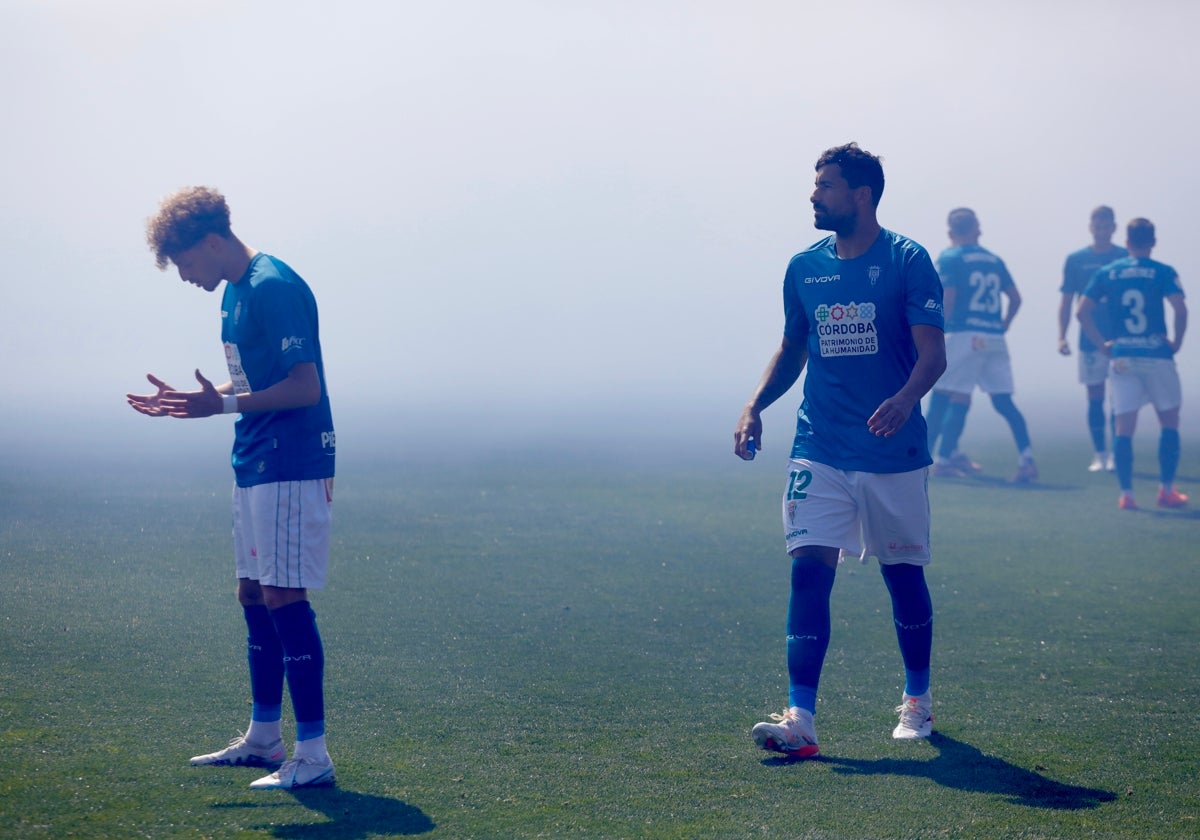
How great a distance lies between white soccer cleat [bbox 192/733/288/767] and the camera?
402cm

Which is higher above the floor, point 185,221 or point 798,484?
point 185,221

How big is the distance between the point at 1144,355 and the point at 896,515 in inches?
293

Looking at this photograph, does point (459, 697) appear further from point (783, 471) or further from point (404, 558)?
point (783, 471)

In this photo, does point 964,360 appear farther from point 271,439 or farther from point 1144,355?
point 271,439

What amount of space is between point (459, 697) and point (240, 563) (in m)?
1.24

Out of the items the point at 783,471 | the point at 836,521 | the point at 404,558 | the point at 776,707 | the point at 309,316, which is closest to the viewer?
the point at 309,316

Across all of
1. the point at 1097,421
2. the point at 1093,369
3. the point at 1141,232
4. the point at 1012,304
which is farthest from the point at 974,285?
the point at 1141,232

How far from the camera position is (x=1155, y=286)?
10.9m

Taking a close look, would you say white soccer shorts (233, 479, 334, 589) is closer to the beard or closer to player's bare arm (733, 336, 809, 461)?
player's bare arm (733, 336, 809, 461)

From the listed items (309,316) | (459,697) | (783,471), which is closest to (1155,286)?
(783,471)

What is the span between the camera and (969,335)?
42.9ft

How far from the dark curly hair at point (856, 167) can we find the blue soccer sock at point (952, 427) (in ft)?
27.7

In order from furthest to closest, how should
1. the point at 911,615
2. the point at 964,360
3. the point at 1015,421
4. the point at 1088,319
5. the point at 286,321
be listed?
the point at 964,360, the point at 1015,421, the point at 1088,319, the point at 911,615, the point at 286,321

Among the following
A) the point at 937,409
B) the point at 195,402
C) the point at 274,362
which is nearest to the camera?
the point at 195,402
